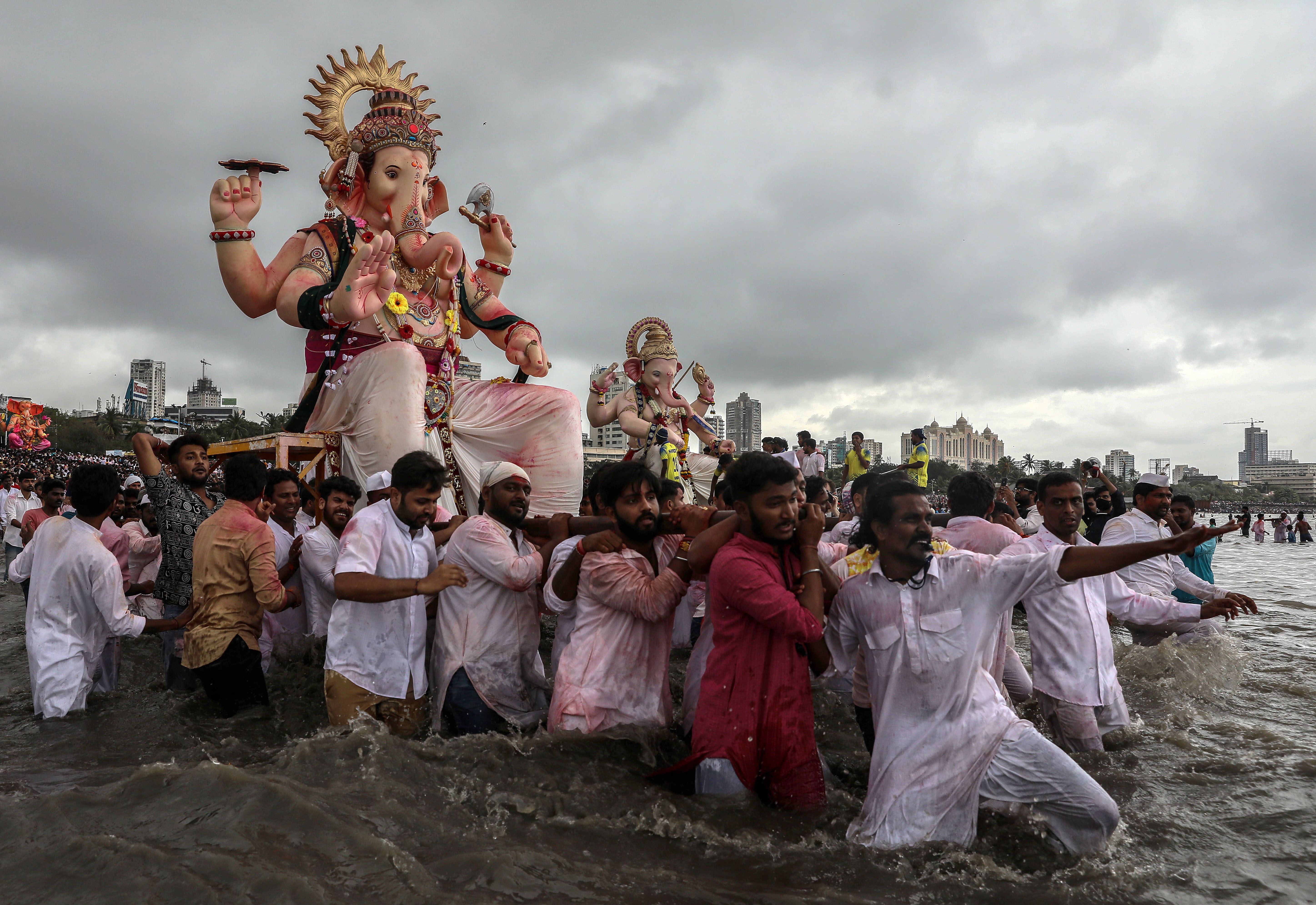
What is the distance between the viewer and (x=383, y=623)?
4.04m

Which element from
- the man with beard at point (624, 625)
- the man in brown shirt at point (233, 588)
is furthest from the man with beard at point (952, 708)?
the man in brown shirt at point (233, 588)

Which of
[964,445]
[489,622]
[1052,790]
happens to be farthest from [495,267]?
[964,445]

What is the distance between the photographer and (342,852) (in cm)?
289

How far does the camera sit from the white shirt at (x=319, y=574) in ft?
17.0

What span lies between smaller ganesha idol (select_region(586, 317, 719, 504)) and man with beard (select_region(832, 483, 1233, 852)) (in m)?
6.12

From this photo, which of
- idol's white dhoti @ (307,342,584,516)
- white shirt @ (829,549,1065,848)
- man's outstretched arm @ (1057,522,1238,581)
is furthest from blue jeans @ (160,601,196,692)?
man's outstretched arm @ (1057,522,1238,581)

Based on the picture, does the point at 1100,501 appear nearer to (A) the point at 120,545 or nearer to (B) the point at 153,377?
(A) the point at 120,545

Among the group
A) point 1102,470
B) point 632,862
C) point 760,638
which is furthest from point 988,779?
point 1102,470

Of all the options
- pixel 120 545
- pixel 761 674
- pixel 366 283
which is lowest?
pixel 761 674

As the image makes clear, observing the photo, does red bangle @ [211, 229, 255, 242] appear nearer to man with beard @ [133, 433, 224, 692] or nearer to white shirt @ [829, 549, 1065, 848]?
man with beard @ [133, 433, 224, 692]

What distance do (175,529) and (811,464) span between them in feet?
27.1

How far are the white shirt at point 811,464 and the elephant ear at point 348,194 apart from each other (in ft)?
21.3

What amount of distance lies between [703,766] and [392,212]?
5.66 meters

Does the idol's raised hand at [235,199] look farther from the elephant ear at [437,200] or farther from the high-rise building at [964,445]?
the high-rise building at [964,445]
